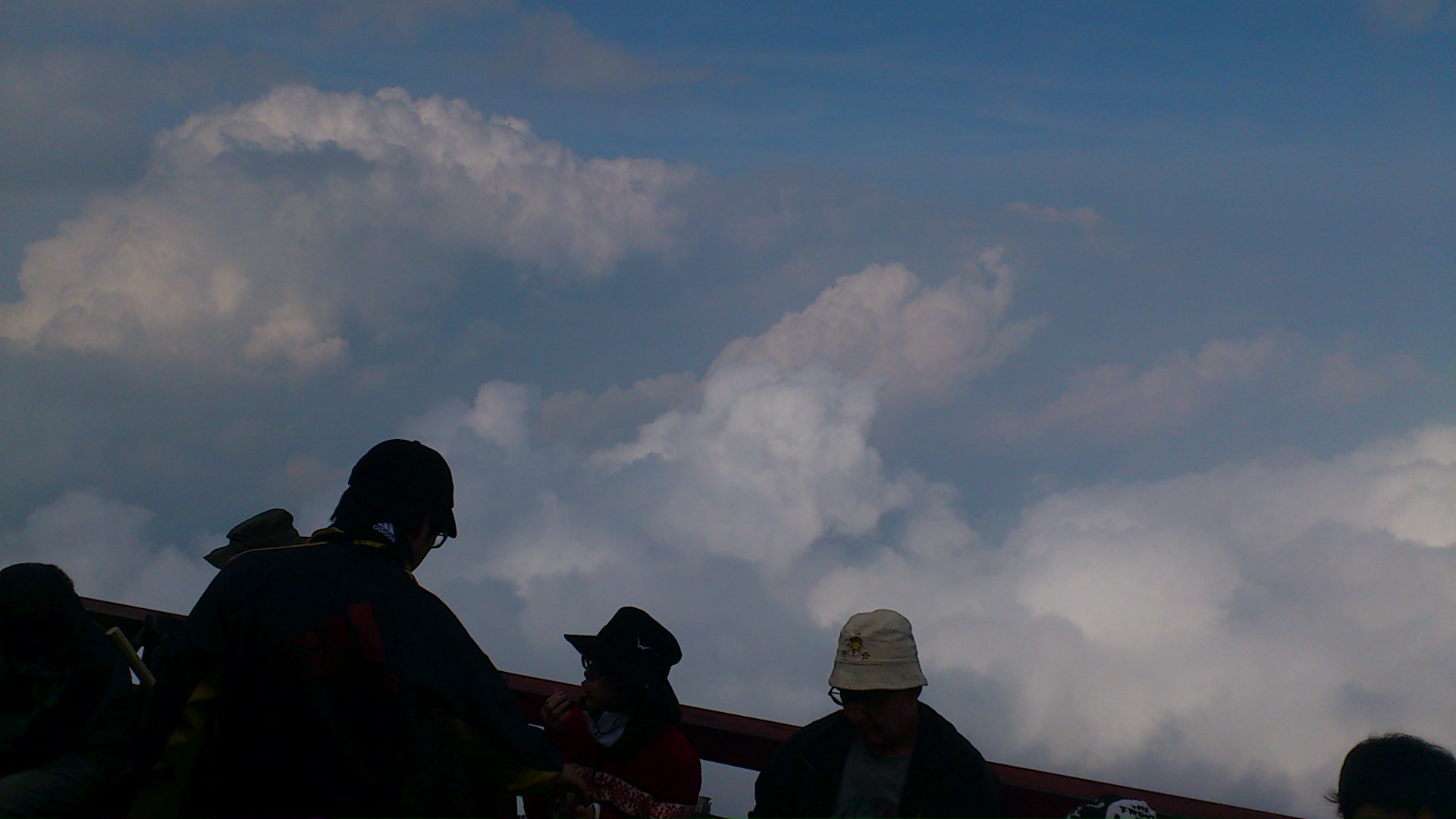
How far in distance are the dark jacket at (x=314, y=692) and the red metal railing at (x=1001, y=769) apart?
59.8 inches

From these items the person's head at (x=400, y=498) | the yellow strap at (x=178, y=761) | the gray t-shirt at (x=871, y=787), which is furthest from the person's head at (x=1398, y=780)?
the yellow strap at (x=178, y=761)

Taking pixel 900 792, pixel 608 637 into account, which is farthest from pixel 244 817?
pixel 900 792

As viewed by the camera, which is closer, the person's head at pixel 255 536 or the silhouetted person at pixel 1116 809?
the silhouetted person at pixel 1116 809

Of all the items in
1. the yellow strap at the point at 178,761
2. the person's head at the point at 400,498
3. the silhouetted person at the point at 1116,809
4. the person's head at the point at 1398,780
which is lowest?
the yellow strap at the point at 178,761

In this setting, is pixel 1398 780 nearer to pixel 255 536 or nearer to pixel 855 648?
pixel 855 648

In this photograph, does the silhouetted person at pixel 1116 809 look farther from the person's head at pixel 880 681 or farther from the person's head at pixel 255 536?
the person's head at pixel 255 536

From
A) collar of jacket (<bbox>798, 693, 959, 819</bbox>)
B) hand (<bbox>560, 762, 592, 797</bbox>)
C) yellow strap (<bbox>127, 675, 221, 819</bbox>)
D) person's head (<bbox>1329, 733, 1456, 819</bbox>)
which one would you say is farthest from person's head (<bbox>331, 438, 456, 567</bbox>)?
person's head (<bbox>1329, 733, 1456, 819</bbox>)

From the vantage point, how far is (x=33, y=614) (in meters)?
4.55

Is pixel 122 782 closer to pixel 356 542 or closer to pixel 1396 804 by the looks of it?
pixel 356 542

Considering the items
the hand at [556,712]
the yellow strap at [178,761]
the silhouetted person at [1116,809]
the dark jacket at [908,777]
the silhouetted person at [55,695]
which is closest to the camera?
the yellow strap at [178,761]

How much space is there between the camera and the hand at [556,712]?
14.3ft

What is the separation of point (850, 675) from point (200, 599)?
6.79ft

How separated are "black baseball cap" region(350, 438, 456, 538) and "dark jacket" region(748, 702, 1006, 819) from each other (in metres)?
1.57

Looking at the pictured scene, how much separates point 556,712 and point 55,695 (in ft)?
7.16
